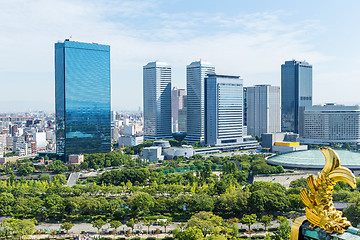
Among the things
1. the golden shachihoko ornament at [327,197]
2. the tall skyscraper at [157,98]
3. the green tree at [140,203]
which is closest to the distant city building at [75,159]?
the tall skyscraper at [157,98]

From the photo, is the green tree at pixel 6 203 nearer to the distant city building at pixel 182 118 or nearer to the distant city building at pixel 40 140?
the distant city building at pixel 40 140

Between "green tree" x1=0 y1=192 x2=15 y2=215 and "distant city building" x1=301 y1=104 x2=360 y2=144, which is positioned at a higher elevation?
"distant city building" x1=301 y1=104 x2=360 y2=144

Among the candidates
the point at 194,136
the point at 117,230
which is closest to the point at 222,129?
the point at 194,136

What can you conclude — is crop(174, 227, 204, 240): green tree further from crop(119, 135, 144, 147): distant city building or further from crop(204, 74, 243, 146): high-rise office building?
crop(119, 135, 144, 147): distant city building

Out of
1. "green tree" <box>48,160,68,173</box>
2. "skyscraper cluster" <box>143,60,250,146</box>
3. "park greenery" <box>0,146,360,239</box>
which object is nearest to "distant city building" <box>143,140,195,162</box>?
"skyscraper cluster" <box>143,60,250,146</box>

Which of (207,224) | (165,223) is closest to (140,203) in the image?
(165,223)

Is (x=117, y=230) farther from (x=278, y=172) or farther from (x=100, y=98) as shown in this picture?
(x=100, y=98)
